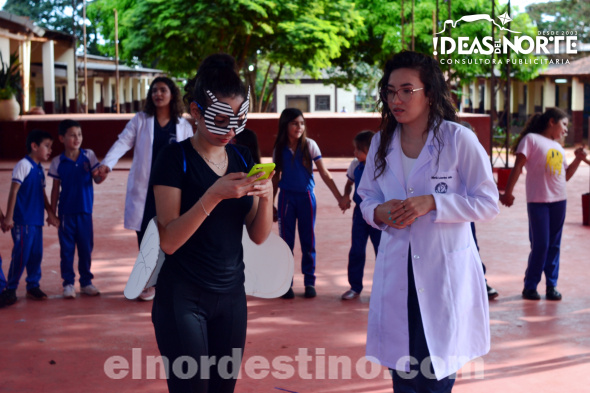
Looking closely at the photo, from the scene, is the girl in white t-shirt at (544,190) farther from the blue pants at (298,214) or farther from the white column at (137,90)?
the white column at (137,90)

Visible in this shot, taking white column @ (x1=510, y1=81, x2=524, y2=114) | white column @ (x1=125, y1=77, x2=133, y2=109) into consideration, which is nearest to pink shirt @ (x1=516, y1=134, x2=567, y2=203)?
white column @ (x1=510, y1=81, x2=524, y2=114)

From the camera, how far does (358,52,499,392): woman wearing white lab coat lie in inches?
117

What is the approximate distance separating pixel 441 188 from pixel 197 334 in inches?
43.1

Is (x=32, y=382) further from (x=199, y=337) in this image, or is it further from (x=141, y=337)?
(x=199, y=337)

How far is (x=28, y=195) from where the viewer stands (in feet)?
20.8

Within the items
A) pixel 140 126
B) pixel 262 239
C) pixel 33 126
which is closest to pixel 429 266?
pixel 262 239

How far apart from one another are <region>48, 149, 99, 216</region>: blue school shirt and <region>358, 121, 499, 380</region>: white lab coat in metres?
3.95

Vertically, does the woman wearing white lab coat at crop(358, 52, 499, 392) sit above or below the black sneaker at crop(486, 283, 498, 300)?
above

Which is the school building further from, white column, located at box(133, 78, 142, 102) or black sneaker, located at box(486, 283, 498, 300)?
black sneaker, located at box(486, 283, 498, 300)

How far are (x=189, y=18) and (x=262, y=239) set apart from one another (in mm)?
23097

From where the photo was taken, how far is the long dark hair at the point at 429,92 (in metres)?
3.05

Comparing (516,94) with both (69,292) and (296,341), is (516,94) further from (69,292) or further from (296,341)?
(296,341)

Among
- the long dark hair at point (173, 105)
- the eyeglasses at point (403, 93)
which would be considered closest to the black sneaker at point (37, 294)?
the long dark hair at point (173, 105)

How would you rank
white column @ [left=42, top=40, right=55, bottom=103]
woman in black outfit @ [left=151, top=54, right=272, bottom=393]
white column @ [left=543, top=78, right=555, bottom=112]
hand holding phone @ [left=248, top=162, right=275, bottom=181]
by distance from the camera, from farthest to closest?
white column @ [left=543, top=78, right=555, bottom=112], white column @ [left=42, top=40, right=55, bottom=103], woman in black outfit @ [left=151, top=54, right=272, bottom=393], hand holding phone @ [left=248, top=162, right=275, bottom=181]
